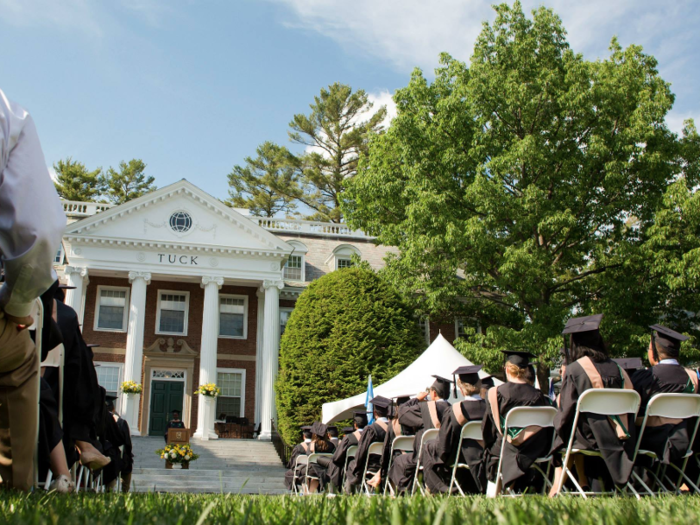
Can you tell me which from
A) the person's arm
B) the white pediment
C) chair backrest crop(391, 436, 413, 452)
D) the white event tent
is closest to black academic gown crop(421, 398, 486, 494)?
chair backrest crop(391, 436, 413, 452)

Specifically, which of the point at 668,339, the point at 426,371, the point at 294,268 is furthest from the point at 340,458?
the point at 294,268

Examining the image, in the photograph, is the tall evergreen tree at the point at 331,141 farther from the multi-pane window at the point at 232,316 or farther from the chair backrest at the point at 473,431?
the chair backrest at the point at 473,431

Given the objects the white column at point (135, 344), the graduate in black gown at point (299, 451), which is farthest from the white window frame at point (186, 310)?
the graduate in black gown at point (299, 451)

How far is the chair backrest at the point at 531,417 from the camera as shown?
228 inches

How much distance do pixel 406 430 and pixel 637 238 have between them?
15013 millimetres

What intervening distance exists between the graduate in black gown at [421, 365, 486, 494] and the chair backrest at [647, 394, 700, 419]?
2222 mm

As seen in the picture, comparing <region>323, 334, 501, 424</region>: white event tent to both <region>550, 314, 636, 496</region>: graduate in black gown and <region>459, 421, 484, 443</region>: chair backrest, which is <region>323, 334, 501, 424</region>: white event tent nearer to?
<region>459, 421, 484, 443</region>: chair backrest

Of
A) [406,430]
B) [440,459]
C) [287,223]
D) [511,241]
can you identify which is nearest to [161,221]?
[287,223]

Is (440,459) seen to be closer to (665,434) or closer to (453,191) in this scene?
(665,434)

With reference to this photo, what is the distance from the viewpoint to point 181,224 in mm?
29891

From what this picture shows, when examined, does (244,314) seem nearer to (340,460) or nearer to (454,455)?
(340,460)

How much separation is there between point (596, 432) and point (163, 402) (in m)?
27.1

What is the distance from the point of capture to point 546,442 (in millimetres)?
5965

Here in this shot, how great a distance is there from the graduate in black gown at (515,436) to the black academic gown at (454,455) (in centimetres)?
30
